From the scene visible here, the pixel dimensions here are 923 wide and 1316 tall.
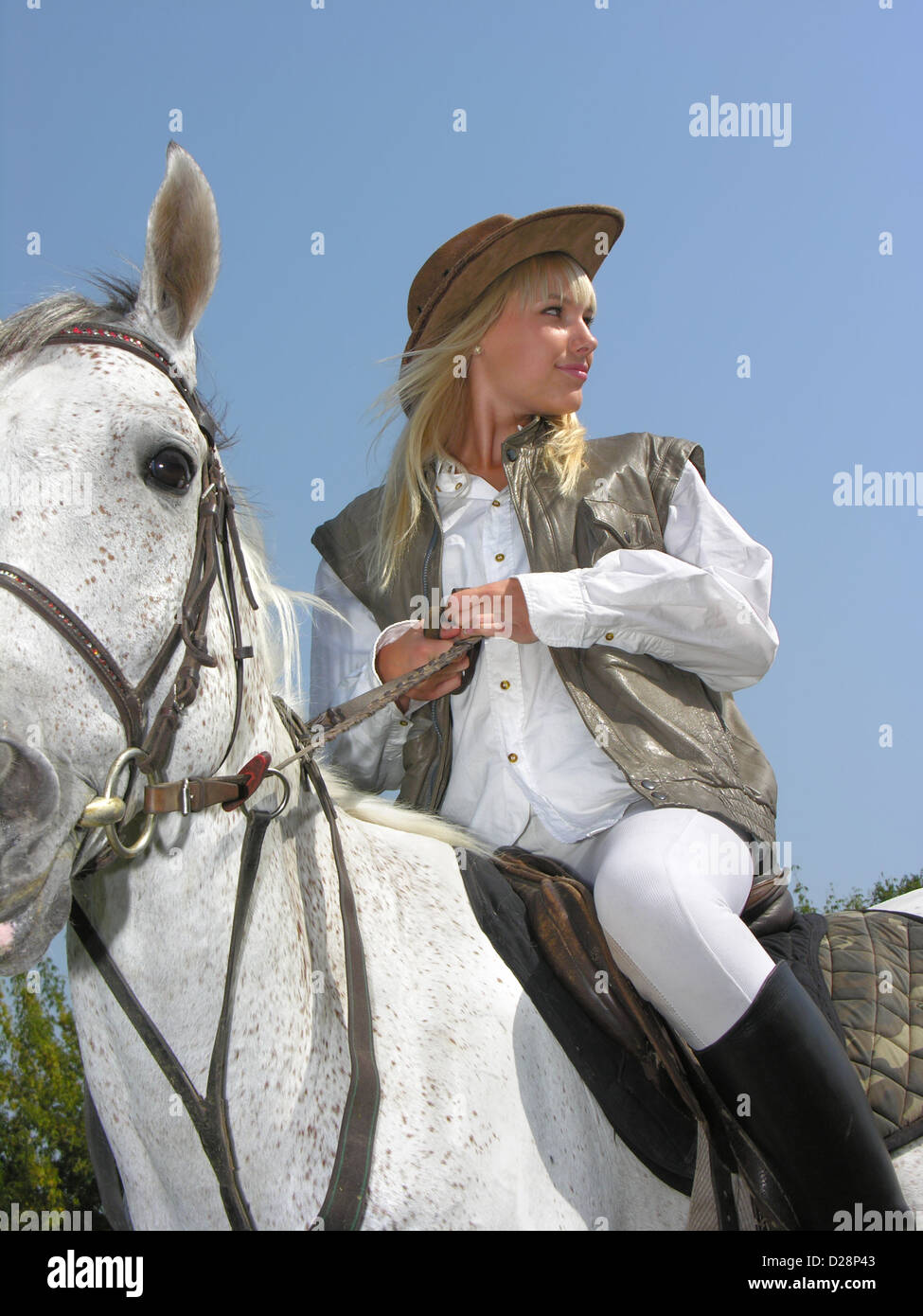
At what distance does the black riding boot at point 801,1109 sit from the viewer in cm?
235

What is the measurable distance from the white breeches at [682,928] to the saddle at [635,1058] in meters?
0.07

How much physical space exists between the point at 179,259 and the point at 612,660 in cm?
145

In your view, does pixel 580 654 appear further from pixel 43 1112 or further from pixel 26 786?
pixel 43 1112

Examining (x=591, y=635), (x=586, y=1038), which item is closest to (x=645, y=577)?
(x=591, y=635)

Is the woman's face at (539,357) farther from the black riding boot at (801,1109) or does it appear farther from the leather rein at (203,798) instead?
the black riding boot at (801,1109)

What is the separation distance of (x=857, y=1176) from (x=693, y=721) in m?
1.13

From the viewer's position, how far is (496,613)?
2828mm

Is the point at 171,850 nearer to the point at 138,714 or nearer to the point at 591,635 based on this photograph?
the point at 138,714

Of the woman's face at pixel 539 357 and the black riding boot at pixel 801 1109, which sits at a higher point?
the woman's face at pixel 539 357

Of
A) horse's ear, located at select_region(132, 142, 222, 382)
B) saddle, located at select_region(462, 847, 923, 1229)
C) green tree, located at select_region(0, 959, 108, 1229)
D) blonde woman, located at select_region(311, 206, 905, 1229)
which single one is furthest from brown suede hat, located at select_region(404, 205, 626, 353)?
green tree, located at select_region(0, 959, 108, 1229)

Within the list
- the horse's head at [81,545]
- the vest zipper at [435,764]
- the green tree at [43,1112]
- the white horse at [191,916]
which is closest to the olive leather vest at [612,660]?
the vest zipper at [435,764]

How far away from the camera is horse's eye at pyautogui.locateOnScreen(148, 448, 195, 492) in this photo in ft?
6.75

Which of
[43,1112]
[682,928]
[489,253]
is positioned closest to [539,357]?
[489,253]

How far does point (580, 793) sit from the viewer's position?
2.88 metres
